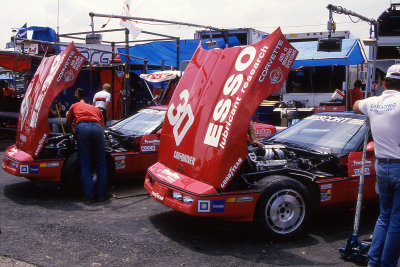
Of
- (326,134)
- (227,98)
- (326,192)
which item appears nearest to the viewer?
(227,98)

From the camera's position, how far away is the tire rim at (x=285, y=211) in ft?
15.2

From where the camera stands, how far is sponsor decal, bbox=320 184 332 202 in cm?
493

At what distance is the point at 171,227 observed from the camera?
Result: 206 inches

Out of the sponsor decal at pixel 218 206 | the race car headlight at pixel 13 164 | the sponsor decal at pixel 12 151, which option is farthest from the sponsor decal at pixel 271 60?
the sponsor decal at pixel 12 151

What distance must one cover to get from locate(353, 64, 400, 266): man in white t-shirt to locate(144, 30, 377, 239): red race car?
1198mm

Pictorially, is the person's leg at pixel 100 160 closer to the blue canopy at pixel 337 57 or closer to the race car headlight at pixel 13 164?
the race car headlight at pixel 13 164

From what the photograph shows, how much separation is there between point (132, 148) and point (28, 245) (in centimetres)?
293

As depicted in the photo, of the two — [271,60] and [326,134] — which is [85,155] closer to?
[271,60]

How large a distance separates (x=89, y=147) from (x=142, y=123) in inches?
60.4

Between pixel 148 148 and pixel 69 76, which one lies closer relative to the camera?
pixel 69 76

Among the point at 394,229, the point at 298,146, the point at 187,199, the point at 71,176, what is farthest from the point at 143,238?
the point at 394,229

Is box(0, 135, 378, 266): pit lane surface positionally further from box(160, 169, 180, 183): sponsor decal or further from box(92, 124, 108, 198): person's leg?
box(160, 169, 180, 183): sponsor decal

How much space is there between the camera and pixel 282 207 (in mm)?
4707

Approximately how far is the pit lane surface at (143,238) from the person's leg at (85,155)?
27 cm
